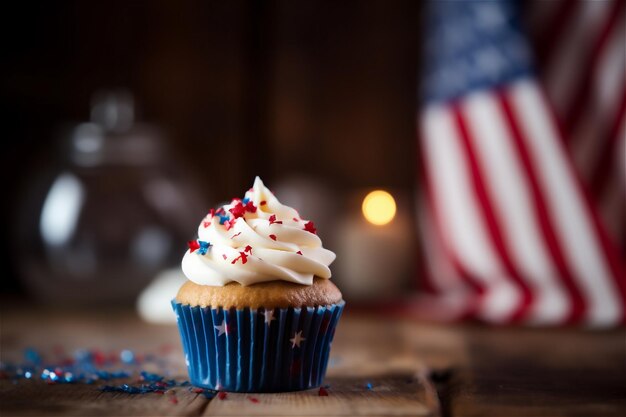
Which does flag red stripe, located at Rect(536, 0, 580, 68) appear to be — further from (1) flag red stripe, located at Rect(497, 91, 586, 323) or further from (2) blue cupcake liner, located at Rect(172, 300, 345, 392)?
(2) blue cupcake liner, located at Rect(172, 300, 345, 392)

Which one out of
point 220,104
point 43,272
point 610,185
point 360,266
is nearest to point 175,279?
point 43,272

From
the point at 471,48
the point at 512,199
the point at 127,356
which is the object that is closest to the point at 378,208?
the point at 512,199

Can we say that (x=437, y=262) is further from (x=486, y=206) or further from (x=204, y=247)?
(x=204, y=247)

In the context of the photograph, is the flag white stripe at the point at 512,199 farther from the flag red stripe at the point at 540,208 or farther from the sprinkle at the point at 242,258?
the sprinkle at the point at 242,258

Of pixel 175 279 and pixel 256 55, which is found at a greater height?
pixel 256 55

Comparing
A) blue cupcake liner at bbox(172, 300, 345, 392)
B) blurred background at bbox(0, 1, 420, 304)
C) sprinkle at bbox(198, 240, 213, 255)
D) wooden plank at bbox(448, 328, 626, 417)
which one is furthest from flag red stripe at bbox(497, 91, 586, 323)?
sprinkle at bbox(198, 240, 213, 255)

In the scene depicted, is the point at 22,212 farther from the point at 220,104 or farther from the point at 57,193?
the point at 220,104

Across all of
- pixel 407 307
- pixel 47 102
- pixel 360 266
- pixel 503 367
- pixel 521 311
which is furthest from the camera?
pixel 47 102
